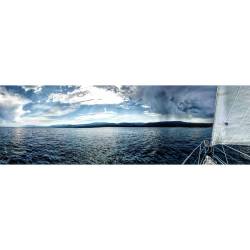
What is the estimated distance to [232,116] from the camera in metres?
3.24

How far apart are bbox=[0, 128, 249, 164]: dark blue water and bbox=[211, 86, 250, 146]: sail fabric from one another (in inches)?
4.4

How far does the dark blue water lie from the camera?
328 centimetres

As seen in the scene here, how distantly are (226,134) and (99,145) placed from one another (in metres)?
1.11

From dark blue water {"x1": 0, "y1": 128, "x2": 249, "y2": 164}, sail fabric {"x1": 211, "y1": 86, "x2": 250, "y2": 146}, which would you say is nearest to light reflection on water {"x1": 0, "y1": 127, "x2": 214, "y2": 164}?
dark blue water {"x1": 0, "y1": 128, "x2": 249, "y2": 164}

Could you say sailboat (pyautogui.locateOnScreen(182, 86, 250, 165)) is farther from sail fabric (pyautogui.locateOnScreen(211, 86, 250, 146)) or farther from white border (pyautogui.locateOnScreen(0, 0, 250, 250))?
white border (pyautogui.locateOnScreen(0, 0, 250, 250))
